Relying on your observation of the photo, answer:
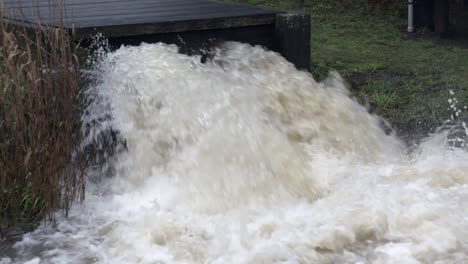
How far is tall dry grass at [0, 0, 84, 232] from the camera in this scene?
3793 millimetres

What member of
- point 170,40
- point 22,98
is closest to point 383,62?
point 170,40

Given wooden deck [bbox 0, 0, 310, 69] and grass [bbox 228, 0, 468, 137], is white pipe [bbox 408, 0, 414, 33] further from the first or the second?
wooden deck [bbox 0, 0, 310, 69]

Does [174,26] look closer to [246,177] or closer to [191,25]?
[191,25]

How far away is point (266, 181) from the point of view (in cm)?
447

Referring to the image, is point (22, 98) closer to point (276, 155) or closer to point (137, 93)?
point (137, 93)

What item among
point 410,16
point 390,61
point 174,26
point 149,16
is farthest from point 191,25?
point 410,16

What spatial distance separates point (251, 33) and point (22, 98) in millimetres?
2387

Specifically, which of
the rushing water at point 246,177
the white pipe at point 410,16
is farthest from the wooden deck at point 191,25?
the white pipe at point 410,16

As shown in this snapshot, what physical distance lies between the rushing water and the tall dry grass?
0.17 meters

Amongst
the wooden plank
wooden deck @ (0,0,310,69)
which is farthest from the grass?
the wooden plank

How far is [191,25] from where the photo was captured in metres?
5.40

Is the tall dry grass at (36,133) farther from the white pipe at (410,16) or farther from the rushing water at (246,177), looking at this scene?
the white pipe at (410,16)

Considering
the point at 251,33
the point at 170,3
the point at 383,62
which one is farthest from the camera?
the point at 383,62

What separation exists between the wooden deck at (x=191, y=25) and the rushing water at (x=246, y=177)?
0.17 metres
